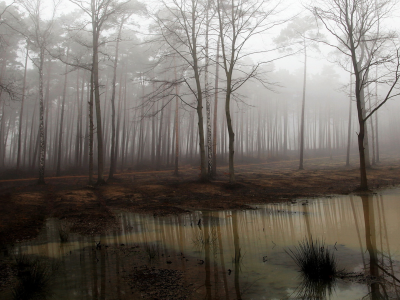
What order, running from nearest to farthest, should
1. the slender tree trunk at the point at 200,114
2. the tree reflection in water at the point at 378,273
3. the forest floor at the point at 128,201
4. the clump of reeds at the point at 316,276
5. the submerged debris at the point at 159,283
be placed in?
the tree reflection in water at the point at 378,273 → the clump of reeds at the point at 316,276 → the submerged debris at the point at 159,283 → the forest floor at the point at 128,201 → the slender tree trunk at the point at 200,114

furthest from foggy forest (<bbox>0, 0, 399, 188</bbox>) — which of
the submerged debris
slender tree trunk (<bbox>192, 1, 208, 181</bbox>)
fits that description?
the submerged debris

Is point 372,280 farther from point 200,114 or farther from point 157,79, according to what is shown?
point 157,79

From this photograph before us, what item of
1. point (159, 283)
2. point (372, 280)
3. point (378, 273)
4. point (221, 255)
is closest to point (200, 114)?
point (221, 255)

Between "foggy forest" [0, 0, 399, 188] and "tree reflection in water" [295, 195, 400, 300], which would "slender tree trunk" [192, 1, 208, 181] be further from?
"tree reflection in water" [295, 195, 400, 300]

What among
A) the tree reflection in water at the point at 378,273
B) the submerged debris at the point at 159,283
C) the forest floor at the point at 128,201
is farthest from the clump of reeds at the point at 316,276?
the forest floor at the point at 128,201

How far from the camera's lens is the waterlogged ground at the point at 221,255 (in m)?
3.35

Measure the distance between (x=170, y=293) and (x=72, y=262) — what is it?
7.22 ft

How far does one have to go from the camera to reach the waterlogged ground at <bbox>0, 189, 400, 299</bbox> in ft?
11.0

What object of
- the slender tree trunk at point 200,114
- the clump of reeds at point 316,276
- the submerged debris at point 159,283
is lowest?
the submerged debris at point 159,283

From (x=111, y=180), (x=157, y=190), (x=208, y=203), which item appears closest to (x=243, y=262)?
(x=208, y=203)

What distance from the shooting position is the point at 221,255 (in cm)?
469

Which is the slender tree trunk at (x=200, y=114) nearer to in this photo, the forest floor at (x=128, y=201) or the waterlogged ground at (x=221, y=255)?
the forest floor at (x=128, y=201)

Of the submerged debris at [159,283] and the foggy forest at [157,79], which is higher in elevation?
the foggy forest at [157,79]

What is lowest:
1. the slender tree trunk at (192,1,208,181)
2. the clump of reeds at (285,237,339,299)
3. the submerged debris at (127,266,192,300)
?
the submerged debris at (127,266,192,300)
